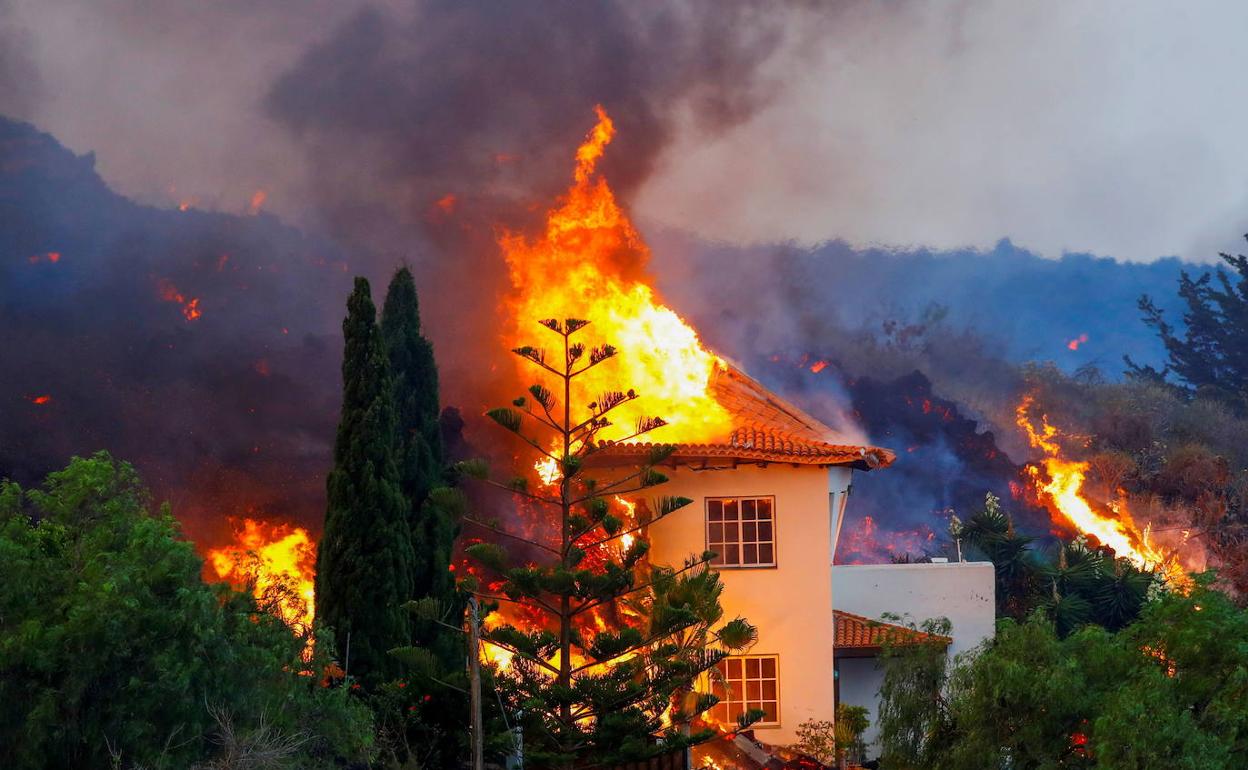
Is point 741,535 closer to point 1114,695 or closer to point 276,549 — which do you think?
point 1114,695

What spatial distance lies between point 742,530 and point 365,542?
21.9 ft

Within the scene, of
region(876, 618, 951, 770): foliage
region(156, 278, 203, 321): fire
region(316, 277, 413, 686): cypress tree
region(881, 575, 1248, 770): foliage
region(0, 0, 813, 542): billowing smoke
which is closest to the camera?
region(881, 575, 1248, 770): foliage

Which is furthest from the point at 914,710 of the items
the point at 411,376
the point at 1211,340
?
→ the point at 1211,340

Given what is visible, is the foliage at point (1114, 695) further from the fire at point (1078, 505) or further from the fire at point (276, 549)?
the fire at point (1078, 505)

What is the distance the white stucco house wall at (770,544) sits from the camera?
2122 cm

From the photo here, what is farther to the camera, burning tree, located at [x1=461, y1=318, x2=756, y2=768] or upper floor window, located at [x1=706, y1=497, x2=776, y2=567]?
upper floor window, located at [x1=706, y1=497, x2=776, y2=567]

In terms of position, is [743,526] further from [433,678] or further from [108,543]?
[108,543]

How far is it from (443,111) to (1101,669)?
93.1 ft

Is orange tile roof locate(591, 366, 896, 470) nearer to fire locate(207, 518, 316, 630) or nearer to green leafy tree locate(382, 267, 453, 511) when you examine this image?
green leafy tree locate(382, 267, 453, 511)

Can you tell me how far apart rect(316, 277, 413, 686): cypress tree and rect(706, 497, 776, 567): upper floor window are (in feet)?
18.3

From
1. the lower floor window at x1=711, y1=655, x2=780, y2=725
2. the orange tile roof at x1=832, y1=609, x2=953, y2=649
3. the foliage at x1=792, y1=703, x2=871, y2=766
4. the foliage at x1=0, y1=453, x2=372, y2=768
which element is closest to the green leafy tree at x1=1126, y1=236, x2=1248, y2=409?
the orange tile roof at x1=832, y1=609, x2=953, y2=649

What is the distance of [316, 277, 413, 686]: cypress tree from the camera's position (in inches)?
695

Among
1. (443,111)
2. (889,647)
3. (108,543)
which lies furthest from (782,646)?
(443,111)

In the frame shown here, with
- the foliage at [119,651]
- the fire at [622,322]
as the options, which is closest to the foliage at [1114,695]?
the foliage at [119,651]
